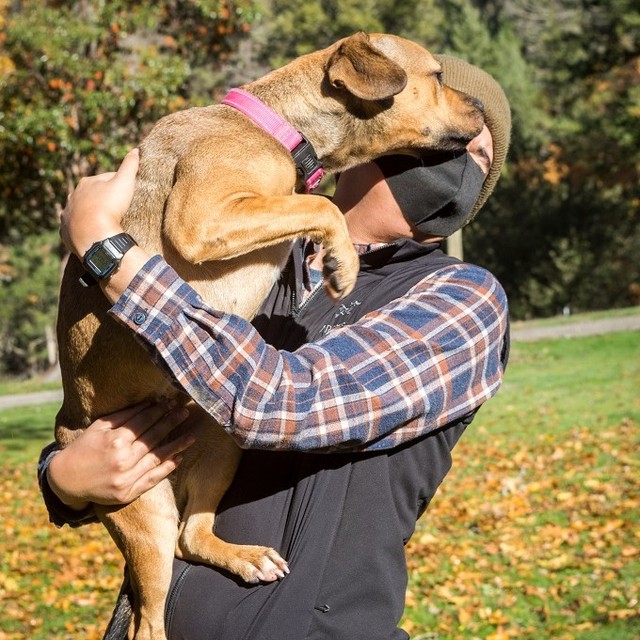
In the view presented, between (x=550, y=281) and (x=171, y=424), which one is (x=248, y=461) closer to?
(x=171, y=424)

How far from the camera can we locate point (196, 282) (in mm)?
3104

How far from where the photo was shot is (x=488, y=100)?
367cm

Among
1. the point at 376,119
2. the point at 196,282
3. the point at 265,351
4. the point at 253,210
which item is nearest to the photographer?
the point at 265,351

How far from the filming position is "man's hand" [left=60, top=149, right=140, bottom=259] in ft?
8.52

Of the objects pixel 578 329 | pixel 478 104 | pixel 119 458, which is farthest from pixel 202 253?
pixel 578 329

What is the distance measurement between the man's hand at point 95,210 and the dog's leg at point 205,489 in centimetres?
71

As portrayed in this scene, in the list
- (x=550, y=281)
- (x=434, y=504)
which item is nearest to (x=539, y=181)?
(x=550, y=281)

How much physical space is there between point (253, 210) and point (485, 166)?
119 cm

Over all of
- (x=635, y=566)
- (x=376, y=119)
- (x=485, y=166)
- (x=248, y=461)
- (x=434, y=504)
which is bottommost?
(x=434, y=504)

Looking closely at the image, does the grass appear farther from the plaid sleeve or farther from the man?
the plaid sleeve

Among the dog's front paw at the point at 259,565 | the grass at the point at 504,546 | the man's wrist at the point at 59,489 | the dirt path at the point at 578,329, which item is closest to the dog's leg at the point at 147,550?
the man's wrist at the point at 59,489

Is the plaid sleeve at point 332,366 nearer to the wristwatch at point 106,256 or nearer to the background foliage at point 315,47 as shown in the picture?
the wristwatch at point 106,256

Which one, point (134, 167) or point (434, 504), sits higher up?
point (134, 167)

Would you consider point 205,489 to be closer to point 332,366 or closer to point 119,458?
point 119,458
